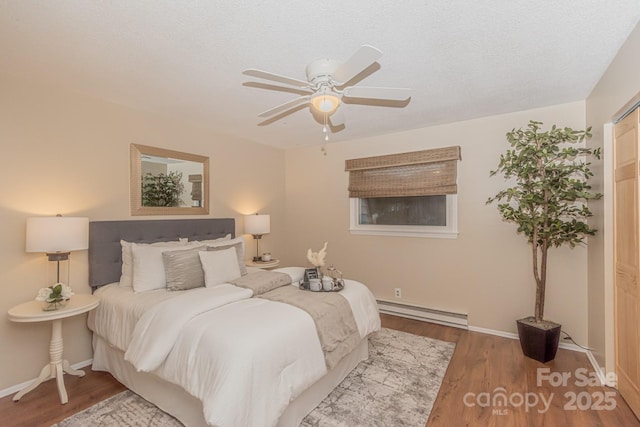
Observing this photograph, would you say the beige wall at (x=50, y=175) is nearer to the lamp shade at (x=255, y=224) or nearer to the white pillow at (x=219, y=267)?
the white pillow at (x=219, y=267)

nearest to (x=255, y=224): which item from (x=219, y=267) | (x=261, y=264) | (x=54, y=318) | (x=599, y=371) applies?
(x=261, y=264)

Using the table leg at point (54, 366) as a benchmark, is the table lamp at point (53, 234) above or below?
above

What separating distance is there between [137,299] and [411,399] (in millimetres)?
2281

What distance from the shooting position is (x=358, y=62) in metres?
1.60

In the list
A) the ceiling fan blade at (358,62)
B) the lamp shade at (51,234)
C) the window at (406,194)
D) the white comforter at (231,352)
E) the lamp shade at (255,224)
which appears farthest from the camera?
the lamp shade at (255,224)

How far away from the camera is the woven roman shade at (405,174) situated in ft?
12.3

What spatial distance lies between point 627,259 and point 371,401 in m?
2.09

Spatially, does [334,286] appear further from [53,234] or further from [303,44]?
[53,234]

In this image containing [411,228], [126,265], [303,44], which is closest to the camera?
[303,44]

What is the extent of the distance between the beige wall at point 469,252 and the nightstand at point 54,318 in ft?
10.3

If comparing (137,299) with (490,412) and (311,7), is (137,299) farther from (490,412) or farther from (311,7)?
(490,412)

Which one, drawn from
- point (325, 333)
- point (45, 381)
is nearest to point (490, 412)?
point (325, 333)

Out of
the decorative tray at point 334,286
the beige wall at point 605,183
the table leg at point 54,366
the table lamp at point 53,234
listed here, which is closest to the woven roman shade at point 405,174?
the beige wall at point 605,183

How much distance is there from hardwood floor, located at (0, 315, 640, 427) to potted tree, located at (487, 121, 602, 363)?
0.27m
